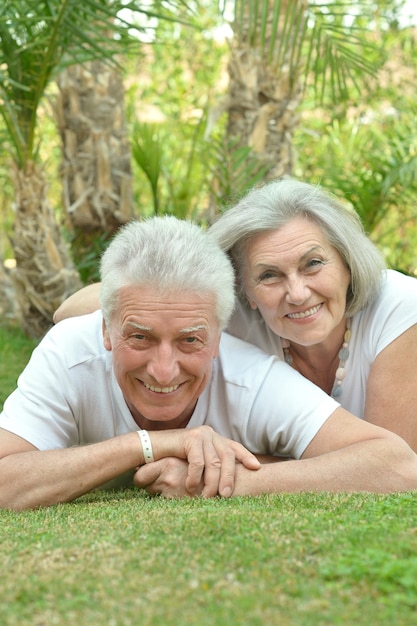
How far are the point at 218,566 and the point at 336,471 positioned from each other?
3.63ft

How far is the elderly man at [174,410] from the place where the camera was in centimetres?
314

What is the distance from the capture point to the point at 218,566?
2141mm

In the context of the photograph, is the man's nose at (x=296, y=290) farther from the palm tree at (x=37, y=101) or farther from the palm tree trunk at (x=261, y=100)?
the palm tree trunk at (x=261, y=100)

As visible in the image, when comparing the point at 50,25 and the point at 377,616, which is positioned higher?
the point at 50,25

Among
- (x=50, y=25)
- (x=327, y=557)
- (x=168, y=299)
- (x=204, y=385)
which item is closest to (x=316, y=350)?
(x=204, y=385)

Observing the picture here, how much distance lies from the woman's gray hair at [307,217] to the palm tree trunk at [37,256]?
10.7 ft

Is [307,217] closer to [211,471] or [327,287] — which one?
[327,287]

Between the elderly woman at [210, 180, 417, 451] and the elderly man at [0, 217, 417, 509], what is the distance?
0.30 m

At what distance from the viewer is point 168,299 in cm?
310

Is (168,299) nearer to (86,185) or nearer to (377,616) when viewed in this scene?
(377,616)

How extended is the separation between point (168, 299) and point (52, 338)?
0.64 metres

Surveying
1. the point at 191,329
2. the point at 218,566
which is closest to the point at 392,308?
the point at 191,329

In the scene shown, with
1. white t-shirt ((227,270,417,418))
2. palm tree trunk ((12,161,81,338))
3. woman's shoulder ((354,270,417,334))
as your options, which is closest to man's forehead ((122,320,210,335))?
white t-shirt ((227,270,417,418))

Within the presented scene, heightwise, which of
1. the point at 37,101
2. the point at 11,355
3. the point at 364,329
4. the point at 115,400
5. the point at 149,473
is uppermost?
the point at 37,101
